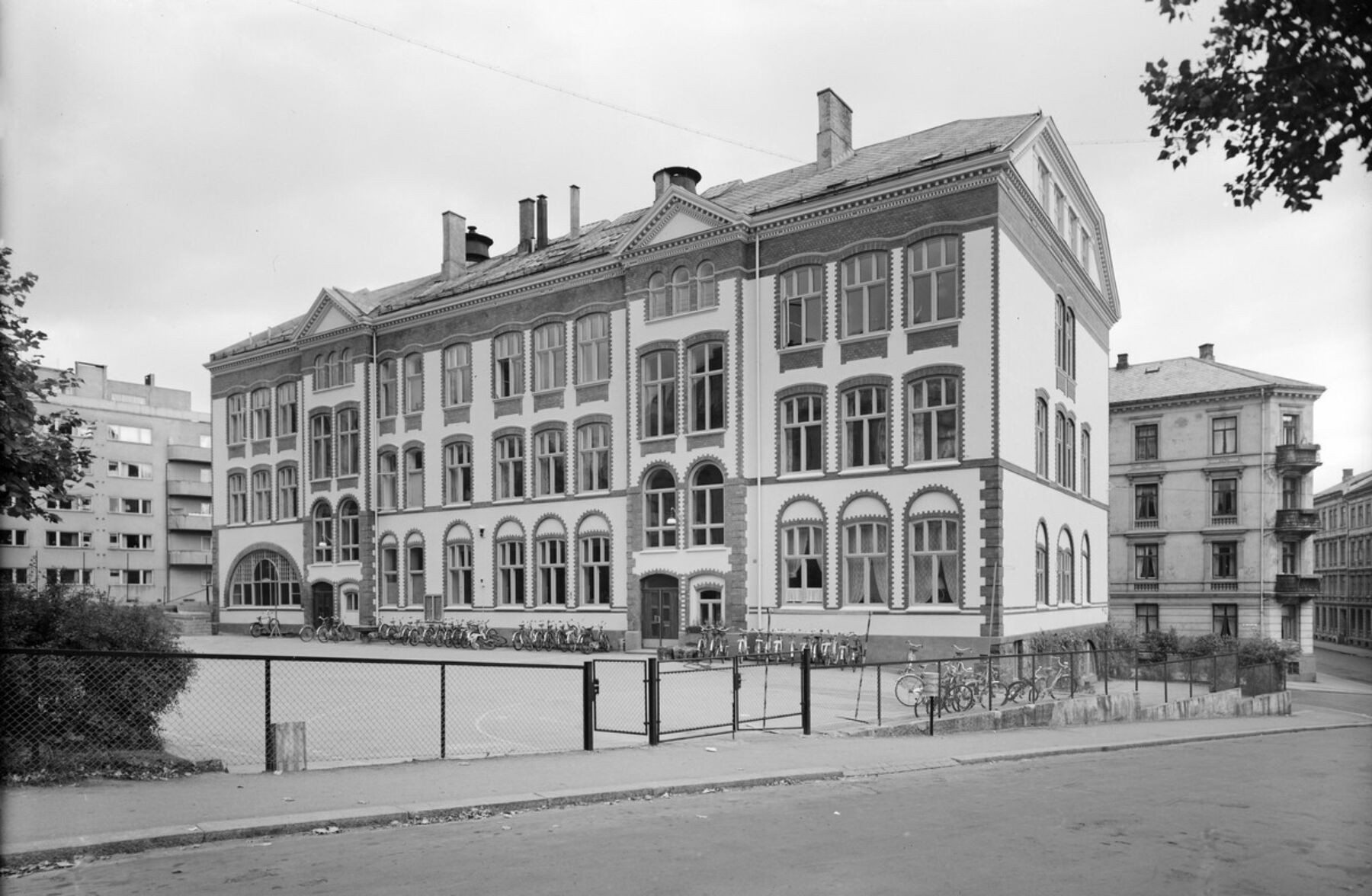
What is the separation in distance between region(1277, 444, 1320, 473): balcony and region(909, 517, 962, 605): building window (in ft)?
115

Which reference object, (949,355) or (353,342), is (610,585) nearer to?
(949,355)

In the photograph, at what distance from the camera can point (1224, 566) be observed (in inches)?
2215

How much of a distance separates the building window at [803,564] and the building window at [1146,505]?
113 feet

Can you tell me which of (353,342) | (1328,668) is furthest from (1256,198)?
(1328,668)

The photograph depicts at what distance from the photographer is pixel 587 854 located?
834cm

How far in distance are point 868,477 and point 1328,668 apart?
47.5 m

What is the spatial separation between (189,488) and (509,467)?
4748 cm

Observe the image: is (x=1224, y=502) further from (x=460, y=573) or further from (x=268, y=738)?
(x=268, y=738)

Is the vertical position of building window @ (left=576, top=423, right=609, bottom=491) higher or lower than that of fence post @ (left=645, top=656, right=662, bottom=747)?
higher

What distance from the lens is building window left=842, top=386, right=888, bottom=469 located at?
30609mm

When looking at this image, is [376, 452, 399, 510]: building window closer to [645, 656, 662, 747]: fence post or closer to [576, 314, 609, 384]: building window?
[576, 314, 609, 384]: building window

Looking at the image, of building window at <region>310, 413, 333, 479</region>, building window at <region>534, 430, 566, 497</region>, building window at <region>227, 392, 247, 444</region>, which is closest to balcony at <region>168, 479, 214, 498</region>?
building window at <region>227, 392, 247, 444</region>

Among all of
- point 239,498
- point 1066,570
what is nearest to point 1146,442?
point 1066,570

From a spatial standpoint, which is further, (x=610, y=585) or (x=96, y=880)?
(x=610, y=585)
